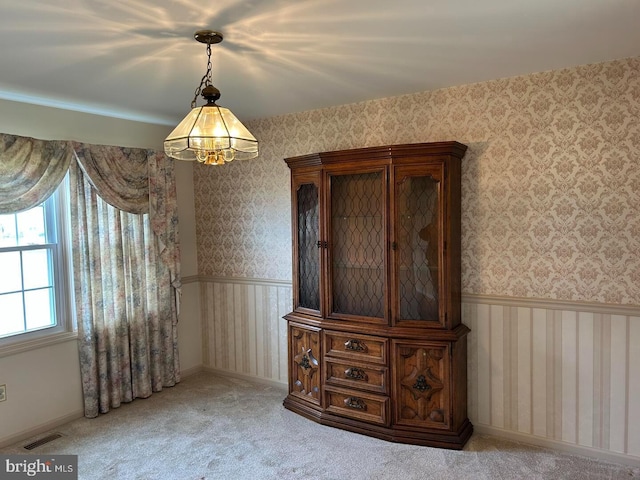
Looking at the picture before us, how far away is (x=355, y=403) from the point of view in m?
3.32

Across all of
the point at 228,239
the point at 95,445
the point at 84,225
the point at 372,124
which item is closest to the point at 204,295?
the point at 228,239

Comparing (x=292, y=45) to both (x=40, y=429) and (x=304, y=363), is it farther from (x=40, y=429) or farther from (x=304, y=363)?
(x=40, y=429)

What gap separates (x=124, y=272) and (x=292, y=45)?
8.13 ft

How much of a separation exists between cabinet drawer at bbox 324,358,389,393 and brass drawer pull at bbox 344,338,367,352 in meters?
0.10

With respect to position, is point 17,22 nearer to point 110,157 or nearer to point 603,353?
point 110,157

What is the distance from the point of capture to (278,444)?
314cm

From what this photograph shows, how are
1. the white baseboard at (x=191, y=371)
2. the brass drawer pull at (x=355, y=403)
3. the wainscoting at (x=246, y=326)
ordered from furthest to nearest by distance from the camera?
the white baseboard at (x=191, y=371), the wainscoting at (x=246, y=326), the brass drawer pull at (x=355, y=403)

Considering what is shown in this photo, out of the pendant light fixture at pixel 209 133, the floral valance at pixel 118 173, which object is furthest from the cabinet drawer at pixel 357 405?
the floral valance at pixel 118 173

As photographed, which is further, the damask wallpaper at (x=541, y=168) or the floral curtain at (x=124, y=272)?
the floral curtain at (x=124, y=272)

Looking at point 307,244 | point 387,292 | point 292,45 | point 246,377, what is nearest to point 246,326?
point 246,377

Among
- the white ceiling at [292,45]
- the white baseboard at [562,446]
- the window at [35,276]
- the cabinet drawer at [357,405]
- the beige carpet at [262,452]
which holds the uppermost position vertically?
the white ceiling at [292,45]

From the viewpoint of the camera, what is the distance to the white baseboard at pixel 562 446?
2.82 meters

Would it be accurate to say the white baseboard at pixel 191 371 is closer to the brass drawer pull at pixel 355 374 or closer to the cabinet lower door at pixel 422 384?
the brass drawer pull at pixel 355 374

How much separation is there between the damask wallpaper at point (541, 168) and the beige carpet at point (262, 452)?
1035mm
